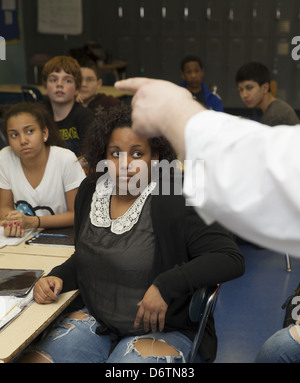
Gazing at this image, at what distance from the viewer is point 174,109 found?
71 cm

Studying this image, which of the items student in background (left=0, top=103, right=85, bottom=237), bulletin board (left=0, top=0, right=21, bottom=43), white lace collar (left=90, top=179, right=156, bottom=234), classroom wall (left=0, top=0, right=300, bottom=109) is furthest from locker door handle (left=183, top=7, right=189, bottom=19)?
white lace collar (left=90, top=179, right=156, bottom=234)

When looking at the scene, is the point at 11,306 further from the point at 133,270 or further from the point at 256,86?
the point at 256,86

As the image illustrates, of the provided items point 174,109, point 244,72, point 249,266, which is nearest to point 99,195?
point 174,109

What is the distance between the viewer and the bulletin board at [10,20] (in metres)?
7.57

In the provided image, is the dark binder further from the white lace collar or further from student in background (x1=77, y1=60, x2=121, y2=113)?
student in background (x1=77, y1=60, x2=121, y2=113)

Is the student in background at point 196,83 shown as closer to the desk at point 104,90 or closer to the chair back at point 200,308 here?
the desk at point 104,90

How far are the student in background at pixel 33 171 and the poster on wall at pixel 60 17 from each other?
23.0ft

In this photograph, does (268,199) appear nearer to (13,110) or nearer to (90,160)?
(90,160)

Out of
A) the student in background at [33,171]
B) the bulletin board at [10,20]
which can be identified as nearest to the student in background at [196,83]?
the student in background at [33,171]

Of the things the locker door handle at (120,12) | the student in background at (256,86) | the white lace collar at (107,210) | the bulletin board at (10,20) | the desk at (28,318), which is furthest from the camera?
the locker door handle at (120,12)

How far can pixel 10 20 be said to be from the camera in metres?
7.91

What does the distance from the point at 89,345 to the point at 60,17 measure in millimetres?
8348

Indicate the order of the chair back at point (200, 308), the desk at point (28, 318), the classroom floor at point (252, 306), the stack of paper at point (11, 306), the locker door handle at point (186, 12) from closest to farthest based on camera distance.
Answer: the desk at point (28, 318), the stack of paper at point (11, 306), the chair back at point (200, 308), the classroom floor at point (252, 306), the locker door handle at point (186, 12)
